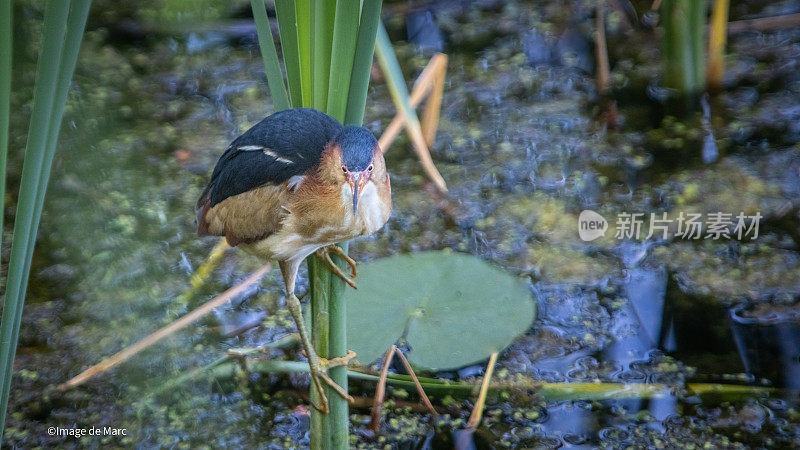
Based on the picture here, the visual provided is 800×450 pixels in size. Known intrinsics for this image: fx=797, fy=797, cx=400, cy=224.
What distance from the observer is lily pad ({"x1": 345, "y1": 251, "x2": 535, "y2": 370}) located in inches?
73.2

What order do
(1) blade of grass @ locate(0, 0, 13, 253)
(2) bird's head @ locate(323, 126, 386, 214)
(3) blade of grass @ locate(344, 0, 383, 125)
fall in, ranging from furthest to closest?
(2) bird's head @ locate(323, 126, 386, 214) → (3) blade of grass @ locate(344, 0, 383, 125) → (1) blade of grass @ locate(0, 0, 13, 253)

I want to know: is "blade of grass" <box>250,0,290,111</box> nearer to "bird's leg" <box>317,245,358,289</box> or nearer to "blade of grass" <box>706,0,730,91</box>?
"bird's leg" <box>317,245,358,289</box>

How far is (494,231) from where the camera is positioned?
2.37m

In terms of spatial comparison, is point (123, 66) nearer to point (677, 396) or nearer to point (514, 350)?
point (514, 350)

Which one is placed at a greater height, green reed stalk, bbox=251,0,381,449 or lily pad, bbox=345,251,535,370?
green reed stalk, bbox=251,0,381,449

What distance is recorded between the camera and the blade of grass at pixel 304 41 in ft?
4.08

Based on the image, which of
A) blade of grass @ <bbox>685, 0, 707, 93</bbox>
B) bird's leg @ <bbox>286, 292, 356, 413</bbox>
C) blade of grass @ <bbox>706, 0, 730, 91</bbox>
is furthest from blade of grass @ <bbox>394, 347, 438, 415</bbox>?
blade of grass @ <bbox>706, 0, 730, 91</bbox>

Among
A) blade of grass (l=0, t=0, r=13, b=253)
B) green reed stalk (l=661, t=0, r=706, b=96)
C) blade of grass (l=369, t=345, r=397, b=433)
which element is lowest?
blade of grass (l=369, t=345, r=397, b=433)

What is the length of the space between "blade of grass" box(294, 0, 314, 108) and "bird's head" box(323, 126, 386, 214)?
0.27ft

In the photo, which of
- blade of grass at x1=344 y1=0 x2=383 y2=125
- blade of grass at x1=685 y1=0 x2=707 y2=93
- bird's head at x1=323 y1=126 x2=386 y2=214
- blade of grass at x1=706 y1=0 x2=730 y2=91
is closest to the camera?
blade of grass at x1=344 y1=0 x2=383 y2=125

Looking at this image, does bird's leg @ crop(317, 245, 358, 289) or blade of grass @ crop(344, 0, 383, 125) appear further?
bird's leg @ crop(317, 245, 358, 289)

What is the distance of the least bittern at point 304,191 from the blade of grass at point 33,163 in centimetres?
45

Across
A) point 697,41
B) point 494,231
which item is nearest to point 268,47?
point 494,231

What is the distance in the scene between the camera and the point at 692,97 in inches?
106
